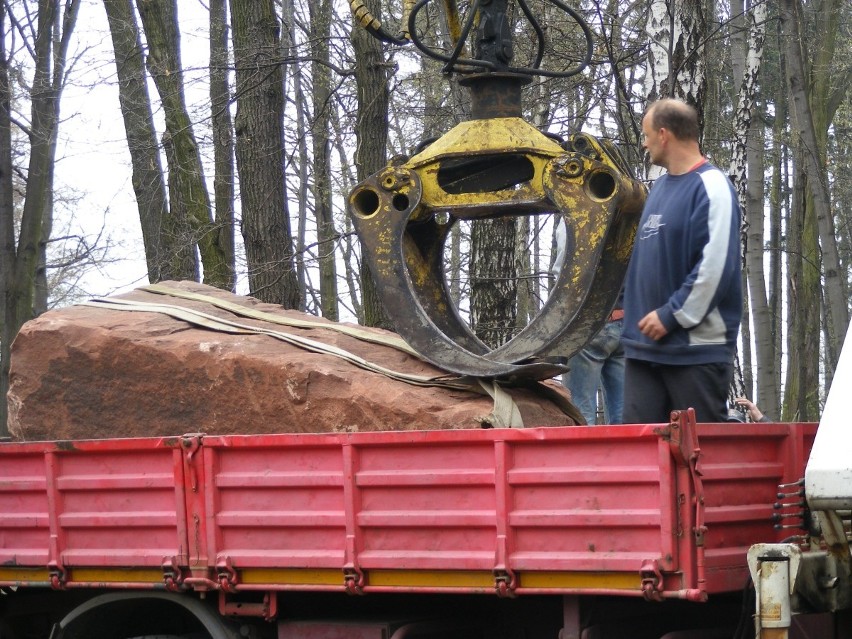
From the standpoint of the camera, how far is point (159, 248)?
1466 cm

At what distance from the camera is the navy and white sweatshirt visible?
433 cm

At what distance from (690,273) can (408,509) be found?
52.1 inches

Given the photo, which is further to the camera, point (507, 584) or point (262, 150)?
point (262, 150)

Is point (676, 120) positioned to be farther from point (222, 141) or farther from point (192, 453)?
point (222, 141)

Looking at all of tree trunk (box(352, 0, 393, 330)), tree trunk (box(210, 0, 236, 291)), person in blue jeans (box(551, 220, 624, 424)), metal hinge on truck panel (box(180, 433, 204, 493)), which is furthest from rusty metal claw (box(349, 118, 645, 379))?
tree trunk (box(210, 0, 236, 291))

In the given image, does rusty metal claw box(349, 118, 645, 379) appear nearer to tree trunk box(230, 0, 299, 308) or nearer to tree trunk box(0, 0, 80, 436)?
tree trunk box(230, 0, 299, 308)

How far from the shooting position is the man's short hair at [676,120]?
4543 mm

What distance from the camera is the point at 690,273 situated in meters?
4.38

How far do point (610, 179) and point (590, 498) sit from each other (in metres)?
1.79

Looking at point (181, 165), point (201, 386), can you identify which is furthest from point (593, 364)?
point (181, 165)

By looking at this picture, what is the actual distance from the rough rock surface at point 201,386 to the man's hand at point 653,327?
711 mm

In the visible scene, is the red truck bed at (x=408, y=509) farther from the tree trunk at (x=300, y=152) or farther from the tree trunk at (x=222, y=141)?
the tree trunk at (x=300, y=152)

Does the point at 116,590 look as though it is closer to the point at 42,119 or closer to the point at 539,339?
the point at 539,339

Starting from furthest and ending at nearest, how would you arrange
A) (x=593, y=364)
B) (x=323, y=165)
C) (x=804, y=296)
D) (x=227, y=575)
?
(x=323, y=165) → (x=804, y=296) → (x=593, y=364) → (x=227, y=575)
